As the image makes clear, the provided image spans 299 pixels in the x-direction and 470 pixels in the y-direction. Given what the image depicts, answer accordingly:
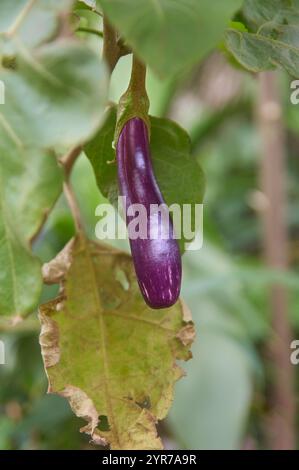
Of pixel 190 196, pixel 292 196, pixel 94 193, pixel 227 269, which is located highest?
pixel 190 196

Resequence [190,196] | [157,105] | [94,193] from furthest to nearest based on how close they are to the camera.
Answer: [157,105] → [94,193] → [190,196]

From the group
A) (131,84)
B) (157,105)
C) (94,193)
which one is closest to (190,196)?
(131,84)

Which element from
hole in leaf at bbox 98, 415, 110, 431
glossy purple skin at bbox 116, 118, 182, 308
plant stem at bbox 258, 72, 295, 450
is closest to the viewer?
glossy purple skin at bbox 116, 118, 182, 308

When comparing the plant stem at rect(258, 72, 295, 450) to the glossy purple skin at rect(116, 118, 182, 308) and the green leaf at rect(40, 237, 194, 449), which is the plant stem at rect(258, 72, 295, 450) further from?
the glossy purple skin at rect(116, 118, 182, 308)

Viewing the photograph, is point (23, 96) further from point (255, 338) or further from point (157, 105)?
point (157, 105)

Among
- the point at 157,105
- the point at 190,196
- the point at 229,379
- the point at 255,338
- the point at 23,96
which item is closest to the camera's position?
the point at 23,96

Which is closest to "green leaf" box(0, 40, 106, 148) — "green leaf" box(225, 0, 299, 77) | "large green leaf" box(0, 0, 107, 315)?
"large green leaf" box(0, 0, 107, 315)

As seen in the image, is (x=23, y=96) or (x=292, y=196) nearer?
(x=23, y=96)

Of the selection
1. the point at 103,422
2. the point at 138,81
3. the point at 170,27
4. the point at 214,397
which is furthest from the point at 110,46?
the point at 214,397
